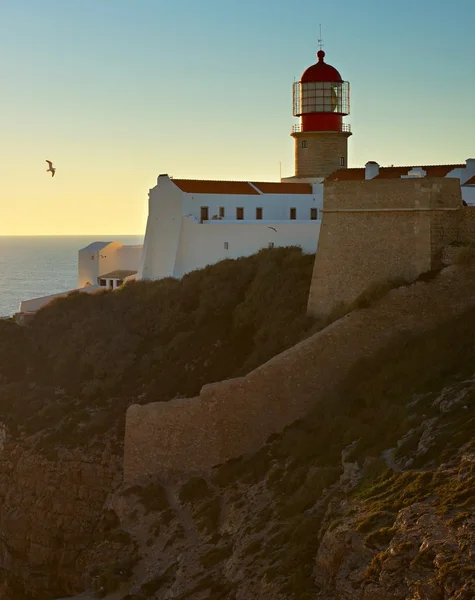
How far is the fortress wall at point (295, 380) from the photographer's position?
21.1 m

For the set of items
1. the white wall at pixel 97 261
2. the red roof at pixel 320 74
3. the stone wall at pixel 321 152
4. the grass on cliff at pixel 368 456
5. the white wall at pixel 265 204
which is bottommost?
the grass on cliff at pixel 368 456

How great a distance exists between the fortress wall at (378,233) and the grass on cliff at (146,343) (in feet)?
4.46

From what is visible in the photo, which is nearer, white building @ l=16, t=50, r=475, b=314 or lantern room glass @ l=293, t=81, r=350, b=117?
white building @ l=16, t=50, r=475, b=314

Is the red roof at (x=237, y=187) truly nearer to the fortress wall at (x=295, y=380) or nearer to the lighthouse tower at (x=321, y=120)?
the lighthouse tower at (x=321, y=120)

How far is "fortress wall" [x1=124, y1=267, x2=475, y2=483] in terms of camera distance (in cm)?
2108

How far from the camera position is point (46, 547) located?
934 inches

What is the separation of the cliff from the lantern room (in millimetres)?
8851

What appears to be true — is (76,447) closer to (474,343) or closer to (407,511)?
(474,343)

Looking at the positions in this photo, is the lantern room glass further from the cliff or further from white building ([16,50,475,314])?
the cliff

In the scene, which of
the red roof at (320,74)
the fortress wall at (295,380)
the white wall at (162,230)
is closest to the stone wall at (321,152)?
the red roof at (320,74)

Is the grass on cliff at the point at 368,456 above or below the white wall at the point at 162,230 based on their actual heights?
below

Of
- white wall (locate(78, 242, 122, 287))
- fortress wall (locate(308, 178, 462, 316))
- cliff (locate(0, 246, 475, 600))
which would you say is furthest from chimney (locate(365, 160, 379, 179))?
white wall (locate(78, 242, 122, 287))

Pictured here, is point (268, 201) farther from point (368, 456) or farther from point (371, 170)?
point (368, 456)

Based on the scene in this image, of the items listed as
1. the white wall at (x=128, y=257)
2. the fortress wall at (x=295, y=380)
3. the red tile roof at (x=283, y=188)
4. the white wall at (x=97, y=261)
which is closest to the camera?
the fortress wall at (x=295, y=380)
